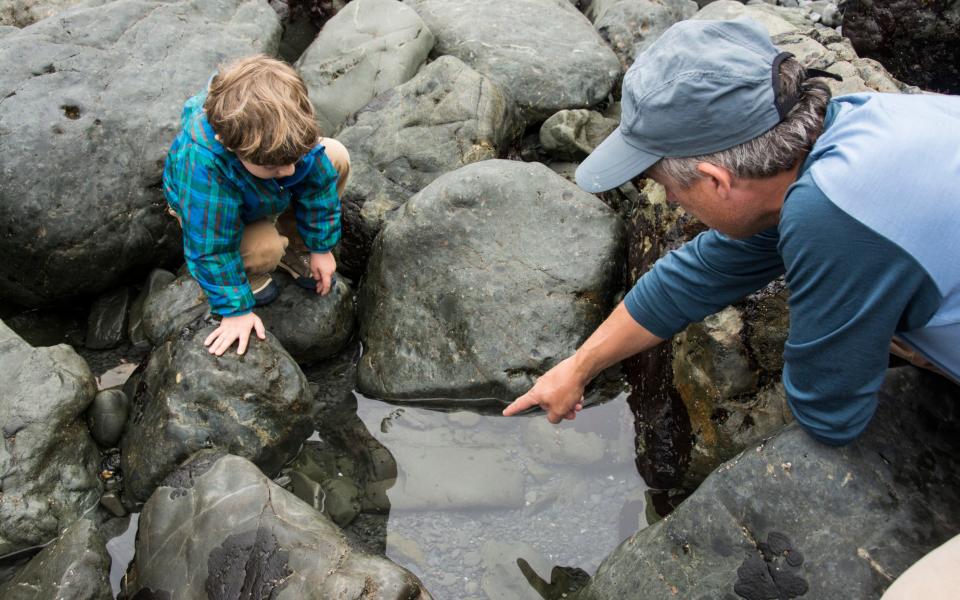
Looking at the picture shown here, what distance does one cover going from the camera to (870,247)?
6.56ft

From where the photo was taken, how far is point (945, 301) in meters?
2.10

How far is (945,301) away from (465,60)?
4.05 meters

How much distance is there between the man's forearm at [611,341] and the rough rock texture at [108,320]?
2.68m

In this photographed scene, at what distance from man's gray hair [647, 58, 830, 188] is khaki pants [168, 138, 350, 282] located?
2.06 meters

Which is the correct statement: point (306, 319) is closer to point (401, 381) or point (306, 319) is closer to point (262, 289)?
point (262, 289)

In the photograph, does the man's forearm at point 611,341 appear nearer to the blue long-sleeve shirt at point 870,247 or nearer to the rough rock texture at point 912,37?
the blue long-sleeve shirt at point 870,247

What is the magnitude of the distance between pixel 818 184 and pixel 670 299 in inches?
38.8

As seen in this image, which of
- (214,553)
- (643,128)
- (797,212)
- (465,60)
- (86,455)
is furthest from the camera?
(465,60)

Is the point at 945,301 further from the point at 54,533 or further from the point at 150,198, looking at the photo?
the point at 150,198

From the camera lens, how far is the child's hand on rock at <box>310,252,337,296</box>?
4.08m

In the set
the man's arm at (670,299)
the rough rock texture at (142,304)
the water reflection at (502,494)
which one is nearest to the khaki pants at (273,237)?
the rough rock texture at (142,304)

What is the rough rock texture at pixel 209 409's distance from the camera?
3.58 metres

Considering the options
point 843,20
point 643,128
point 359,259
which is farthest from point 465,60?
point 643,128

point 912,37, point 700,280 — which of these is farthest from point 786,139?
point 912,37
